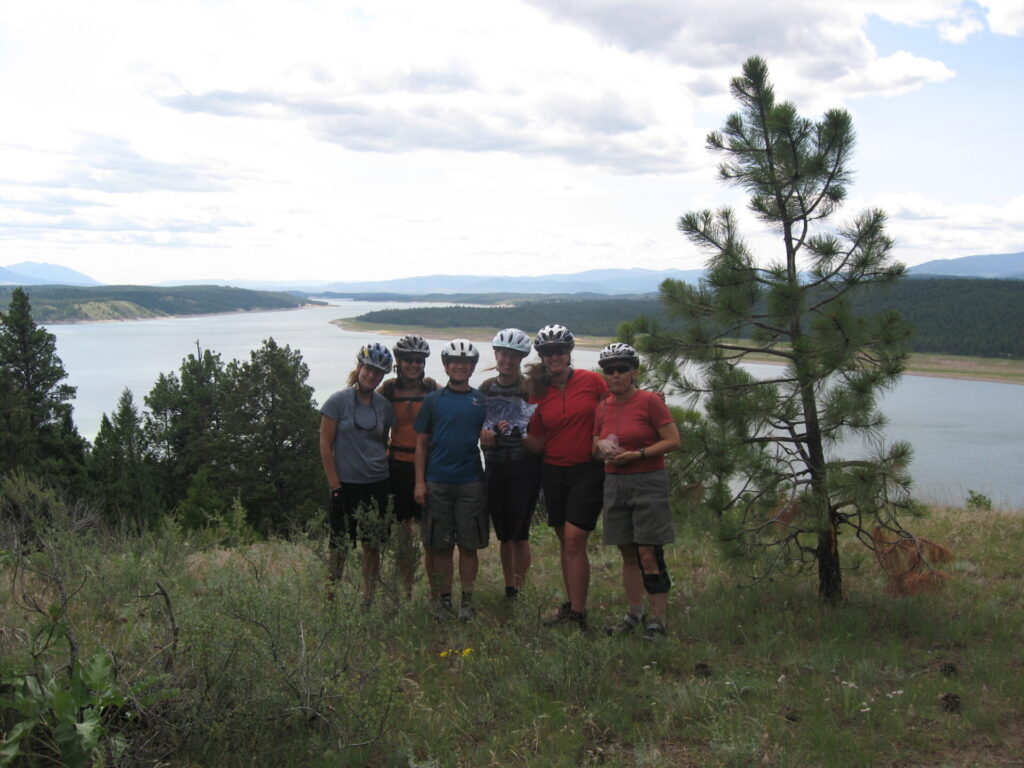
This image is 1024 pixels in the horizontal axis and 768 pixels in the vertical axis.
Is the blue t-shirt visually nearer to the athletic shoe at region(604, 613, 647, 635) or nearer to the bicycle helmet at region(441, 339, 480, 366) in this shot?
the bicycle helmet at region(441, 339, 480, 366)

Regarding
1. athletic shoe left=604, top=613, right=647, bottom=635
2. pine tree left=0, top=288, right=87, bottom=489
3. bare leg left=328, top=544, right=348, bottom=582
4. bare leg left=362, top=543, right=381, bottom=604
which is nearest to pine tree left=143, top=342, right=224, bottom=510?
pine tree left=0, top=288, right=87, bottom=489

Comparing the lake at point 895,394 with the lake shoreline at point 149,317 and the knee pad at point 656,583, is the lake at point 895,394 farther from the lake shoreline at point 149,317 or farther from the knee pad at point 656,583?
the lake shoreline at point 149,317

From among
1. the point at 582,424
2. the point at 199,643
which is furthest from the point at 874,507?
the point at 199,643

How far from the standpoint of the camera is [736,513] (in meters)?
5.38

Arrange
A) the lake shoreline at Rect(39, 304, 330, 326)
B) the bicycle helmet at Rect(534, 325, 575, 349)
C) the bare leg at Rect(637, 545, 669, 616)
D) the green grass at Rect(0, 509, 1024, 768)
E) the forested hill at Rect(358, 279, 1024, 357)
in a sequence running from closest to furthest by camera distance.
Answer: the green grass at Rect(0, 509, 1024, 768) → the bare leg at Rect(637, 545, 669, 616) → the bicycle helmet at Rect(534, 325, 575, 349) → the forested hill at Rect(358, 279, 1024, 357) → the lake shoreline at Rect(39, 304, 330, 326)

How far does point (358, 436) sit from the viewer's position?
502 centimetres

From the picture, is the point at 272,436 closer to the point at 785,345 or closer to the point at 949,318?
the point at 785,345

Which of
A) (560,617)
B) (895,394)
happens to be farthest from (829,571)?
(895,394)

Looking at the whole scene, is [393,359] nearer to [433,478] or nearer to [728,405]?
[433,478]

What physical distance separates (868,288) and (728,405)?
3.86ft

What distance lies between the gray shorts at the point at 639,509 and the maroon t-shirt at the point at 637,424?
52 millimetres

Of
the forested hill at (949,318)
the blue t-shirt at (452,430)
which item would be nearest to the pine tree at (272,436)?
the forested hill at (949,318)

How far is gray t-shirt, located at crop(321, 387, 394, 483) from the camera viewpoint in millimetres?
4988

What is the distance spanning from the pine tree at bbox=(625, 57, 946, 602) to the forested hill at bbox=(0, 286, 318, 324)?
115m
